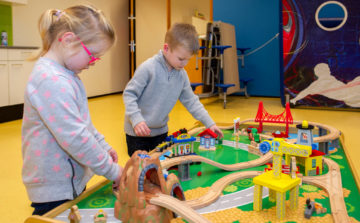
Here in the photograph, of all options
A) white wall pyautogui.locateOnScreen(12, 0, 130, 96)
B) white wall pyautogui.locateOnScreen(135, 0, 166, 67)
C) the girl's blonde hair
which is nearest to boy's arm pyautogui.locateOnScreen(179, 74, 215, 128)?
the girl's blonde hair

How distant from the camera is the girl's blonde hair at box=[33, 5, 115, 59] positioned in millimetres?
935

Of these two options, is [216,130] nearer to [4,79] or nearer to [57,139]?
[57,139]

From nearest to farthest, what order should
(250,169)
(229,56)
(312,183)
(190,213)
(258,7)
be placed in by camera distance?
1. (190,213)
2. (312,183)
3. (250,169)
4. (229,56)
5. (258,7)

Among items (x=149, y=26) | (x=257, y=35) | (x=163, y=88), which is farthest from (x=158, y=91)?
(x=149, y=26)

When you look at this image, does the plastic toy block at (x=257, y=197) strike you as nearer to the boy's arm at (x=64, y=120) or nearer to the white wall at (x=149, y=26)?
the boy's arm at (x=64, y=120)

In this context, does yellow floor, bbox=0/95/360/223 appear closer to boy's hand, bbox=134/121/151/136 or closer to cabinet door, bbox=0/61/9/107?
cabinet door, bbox=0/61/9/107

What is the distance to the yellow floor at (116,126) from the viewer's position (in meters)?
1.60

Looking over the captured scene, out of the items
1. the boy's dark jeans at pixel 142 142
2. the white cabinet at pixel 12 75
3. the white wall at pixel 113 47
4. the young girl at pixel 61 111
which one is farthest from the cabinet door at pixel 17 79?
the young girl at pixel 61 111

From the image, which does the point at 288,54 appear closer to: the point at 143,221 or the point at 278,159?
the point at 278,159

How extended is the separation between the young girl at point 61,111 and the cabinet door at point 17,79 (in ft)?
9.45

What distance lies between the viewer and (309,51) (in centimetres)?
408

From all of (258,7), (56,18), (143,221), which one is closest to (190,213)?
(143,221)

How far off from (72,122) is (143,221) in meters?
0.31

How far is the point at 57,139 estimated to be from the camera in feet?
2.96
